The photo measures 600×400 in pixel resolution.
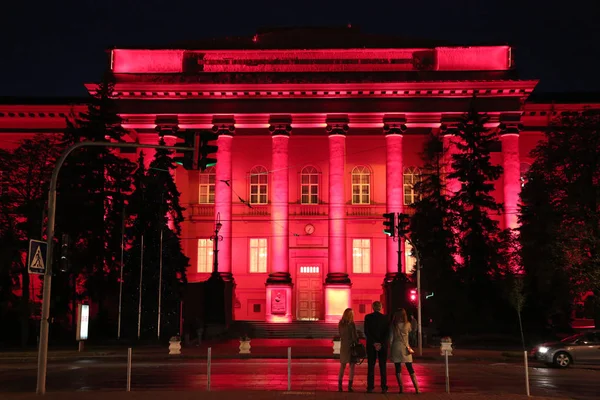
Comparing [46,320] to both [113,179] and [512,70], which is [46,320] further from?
[512,70]

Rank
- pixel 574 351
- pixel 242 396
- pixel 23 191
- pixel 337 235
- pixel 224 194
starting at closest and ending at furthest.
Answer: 1. pixel 242 396
2. pixel 574 351
3. pixel 23 191
4. pixel 337 235
5. pixel 224 194

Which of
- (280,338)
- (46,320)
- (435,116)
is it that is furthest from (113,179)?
(46,320)

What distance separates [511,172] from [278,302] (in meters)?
18.1

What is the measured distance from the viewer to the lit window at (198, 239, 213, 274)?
181 feet

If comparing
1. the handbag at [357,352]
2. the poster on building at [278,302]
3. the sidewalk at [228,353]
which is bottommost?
the sidewalk at [228,353]

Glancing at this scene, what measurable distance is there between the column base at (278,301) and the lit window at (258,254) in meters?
6.01

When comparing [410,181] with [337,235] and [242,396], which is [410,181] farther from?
[242,396]

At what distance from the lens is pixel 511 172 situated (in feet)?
168

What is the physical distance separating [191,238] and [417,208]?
1787 centimetres

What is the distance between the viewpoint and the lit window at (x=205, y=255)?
181 ft

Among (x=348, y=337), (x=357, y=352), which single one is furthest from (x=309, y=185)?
(x=357, y=352)

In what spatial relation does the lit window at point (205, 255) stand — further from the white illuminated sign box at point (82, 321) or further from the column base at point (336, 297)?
the white illuminated sign box at point (82, 321)

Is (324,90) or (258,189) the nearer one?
(324,90)

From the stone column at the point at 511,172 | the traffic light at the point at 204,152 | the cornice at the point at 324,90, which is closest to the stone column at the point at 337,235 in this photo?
the cornice at the point at 324,90
